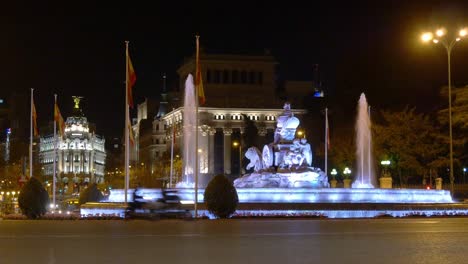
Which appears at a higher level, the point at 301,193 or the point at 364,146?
the point at 364,146

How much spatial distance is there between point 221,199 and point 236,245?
16.4 metres

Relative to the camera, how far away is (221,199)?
37281 mm

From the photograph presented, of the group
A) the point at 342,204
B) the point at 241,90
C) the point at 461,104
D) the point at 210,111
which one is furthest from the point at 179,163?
the point at 342,204

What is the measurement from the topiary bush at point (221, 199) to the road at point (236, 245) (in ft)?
27.6

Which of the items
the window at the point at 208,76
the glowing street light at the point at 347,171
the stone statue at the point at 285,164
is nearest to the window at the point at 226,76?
the window at the point at 208,76

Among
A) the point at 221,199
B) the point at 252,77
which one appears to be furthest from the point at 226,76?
the point at 221,199

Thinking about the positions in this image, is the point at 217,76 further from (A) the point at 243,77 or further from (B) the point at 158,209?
(B) the point at 158,209

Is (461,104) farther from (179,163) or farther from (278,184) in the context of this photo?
(179,163)

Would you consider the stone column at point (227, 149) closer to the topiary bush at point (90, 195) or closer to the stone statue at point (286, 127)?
the topiary bush at point (90, 195)

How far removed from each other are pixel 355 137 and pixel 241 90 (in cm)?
6813

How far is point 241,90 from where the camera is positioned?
497 ft

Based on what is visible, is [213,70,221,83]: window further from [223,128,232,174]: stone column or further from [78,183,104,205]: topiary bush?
[78,183,104,205]: topiary bush

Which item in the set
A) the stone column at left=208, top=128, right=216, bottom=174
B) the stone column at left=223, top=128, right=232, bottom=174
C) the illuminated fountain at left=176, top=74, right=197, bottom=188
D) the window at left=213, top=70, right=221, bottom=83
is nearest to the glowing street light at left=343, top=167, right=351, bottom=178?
the illuminated fountain at left=176, top=74, right=197, bottom=188

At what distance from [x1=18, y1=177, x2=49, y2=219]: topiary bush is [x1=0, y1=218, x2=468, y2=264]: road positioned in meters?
10.5
